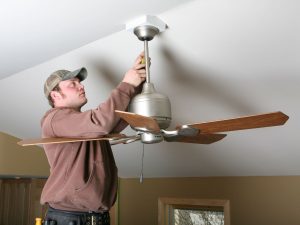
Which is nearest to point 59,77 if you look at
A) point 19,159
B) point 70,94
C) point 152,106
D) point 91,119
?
point 70,94

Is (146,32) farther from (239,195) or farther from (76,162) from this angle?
(239,195)

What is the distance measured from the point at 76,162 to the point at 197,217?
2.00 meters

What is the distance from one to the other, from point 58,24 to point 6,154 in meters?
2.05

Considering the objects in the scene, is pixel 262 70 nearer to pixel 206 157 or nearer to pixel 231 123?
pixel 231 123

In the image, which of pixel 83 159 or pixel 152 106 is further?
pixel 83 159

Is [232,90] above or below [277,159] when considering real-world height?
above

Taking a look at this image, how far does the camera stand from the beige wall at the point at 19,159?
324cm

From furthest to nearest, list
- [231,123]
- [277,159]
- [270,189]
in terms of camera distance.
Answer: [270,189]
[277,159]
[231,123]

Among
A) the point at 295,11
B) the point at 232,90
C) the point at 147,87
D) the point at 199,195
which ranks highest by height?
the point at 295,11

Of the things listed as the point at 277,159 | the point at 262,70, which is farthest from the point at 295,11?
the point at 277,159

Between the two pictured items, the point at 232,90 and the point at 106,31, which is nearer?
the point at 106,31

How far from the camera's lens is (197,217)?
10.6 ft

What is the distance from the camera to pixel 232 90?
1.90 metres

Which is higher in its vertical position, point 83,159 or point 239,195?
point 83,159
